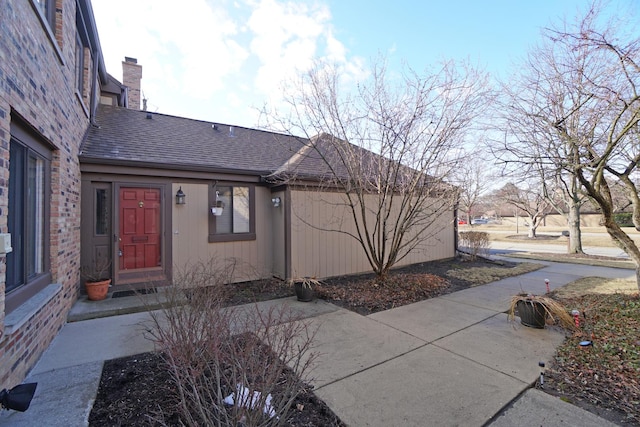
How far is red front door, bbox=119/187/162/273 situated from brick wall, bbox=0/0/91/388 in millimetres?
803

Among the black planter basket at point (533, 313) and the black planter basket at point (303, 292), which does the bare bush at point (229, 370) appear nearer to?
the black planter basket at point (303, 292)

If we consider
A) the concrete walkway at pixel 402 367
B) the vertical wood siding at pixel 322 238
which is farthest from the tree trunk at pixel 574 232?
the concrete walkway at pixel 402 367

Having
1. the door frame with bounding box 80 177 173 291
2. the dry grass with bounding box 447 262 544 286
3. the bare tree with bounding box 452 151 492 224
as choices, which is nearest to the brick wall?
the door frame with bounding box 80 177 173 291

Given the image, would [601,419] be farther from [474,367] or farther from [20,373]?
[20,373]

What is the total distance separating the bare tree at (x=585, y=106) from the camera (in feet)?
13.7

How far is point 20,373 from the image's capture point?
107 inches

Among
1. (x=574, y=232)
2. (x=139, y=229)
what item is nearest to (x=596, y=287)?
(x=574, y=232)

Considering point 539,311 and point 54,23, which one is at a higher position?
point 54,23

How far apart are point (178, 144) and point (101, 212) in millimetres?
2444

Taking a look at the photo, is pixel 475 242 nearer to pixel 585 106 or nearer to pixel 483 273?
pixel 483 273

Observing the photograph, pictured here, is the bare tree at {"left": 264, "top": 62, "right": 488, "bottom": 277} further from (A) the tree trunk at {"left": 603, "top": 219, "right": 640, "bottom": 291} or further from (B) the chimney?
(B) the chimney

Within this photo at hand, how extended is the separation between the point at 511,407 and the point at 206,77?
333 inches

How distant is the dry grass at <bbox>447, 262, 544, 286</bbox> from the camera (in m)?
7.55

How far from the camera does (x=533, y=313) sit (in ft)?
13.8
